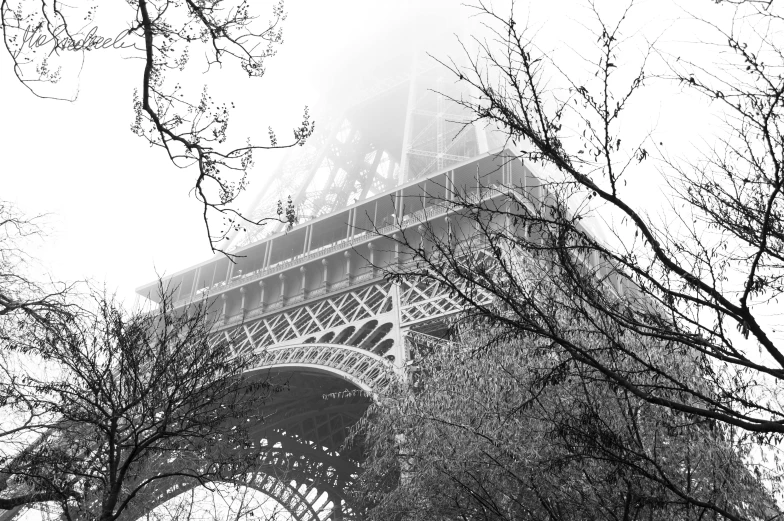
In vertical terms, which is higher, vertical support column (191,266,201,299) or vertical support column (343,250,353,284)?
vertical support column (191,266,201,299)

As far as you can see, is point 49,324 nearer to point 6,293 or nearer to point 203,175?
point 6,293

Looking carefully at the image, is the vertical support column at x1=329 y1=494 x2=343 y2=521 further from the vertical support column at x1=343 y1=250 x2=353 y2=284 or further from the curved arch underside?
the vertical support column at x1=343 y1=250 x2=353 y2=284

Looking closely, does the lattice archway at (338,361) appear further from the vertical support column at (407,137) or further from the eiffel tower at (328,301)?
the vertical support column at (407,137)

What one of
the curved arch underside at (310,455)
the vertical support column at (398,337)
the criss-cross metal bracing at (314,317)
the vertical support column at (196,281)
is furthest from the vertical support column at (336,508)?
the vertical support column at (398,337)

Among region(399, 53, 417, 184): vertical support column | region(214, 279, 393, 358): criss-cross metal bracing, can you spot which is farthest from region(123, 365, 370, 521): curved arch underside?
region(399, 53, 417, 184): vertical support column

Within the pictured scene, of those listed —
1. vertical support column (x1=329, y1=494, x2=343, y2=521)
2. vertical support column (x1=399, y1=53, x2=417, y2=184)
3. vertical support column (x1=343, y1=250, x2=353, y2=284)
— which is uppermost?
vertical support column (x1=399, y1=53, x2=417, y2=184)

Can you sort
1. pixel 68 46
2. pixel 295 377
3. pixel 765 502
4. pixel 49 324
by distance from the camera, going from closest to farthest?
pixel 68 46, pixel 49 324, pixel 765 502, pixel 295 377

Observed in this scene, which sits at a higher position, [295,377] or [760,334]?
[295,377]

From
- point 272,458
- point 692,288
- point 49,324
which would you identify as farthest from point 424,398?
point 272,458
